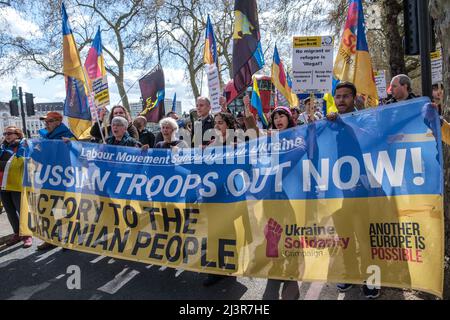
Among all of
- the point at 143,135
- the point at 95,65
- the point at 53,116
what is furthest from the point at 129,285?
the point at 95,65

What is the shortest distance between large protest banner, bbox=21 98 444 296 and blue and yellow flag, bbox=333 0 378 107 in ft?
5.83

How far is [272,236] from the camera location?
3.42 m

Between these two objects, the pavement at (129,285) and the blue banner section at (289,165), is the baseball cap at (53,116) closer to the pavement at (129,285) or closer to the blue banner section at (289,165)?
the blue banner section at (289,165)

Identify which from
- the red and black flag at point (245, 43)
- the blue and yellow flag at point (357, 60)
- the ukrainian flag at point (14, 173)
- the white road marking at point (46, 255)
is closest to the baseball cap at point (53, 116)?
the ukrainian flag at point (14, 173)

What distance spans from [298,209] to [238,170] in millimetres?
702

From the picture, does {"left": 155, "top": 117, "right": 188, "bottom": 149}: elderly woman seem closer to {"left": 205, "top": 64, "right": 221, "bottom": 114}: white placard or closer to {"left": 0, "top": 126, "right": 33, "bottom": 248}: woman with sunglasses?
{"left": 205, "top": 64, "right": 221, "bottom": 114}: white placard

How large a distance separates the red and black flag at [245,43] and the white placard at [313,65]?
20.5 inches

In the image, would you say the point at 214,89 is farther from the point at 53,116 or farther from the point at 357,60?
the point at 53,116

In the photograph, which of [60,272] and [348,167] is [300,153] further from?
[60,272]

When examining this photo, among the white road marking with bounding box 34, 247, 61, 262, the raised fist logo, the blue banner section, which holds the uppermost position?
the blue banner section

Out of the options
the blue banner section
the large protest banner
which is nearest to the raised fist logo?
the large protest banner

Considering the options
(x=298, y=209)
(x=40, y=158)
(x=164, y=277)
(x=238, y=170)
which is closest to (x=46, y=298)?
(x=164, y=277)

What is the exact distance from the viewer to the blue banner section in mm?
2975

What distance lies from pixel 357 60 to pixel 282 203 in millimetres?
2488
